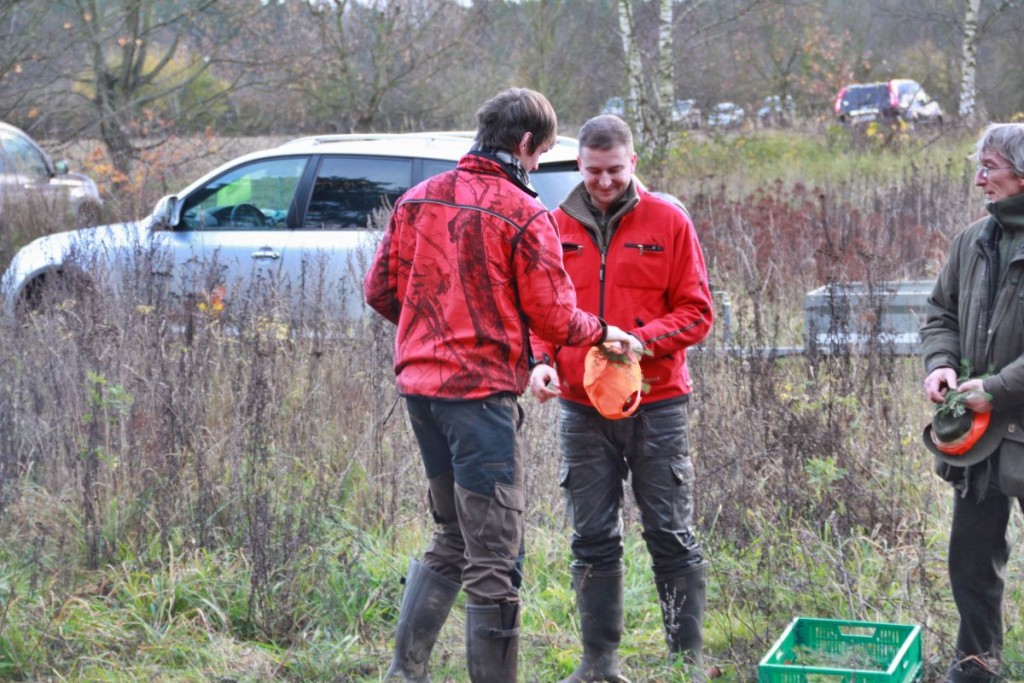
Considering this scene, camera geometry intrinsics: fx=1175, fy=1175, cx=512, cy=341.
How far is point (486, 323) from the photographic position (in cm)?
324

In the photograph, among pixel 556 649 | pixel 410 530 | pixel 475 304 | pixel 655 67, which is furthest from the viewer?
pixel 655 67

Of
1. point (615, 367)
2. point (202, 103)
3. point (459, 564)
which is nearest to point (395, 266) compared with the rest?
point (615, 367)

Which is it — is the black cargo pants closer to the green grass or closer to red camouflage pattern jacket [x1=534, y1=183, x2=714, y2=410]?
red camouflage pattern jacket [x1=534, y1=183, x2=714, y2=410]

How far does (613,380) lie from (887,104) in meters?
21.5

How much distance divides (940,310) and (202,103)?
47.9 feet

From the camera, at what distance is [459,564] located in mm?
3623

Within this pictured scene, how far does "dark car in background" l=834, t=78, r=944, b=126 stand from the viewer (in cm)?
1964

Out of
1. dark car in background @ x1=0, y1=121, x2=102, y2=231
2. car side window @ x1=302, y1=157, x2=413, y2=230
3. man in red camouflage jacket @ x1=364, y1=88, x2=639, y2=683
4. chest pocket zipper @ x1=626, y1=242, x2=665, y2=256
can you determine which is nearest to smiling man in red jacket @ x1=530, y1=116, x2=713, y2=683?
chest pocket zipper @ x1=626, y1=242, x2=665, y2=256

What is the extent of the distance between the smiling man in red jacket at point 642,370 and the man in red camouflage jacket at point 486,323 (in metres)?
0.26

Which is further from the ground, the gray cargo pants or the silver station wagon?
the silver station wagon

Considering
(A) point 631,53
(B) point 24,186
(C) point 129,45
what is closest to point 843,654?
(B) point 24,186

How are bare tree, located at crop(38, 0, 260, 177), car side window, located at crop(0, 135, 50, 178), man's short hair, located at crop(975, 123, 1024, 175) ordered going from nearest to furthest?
man's short hair, located at crop(975, 123, 1024, 175)
car side window, located at crop(0, 135, 50, 178)
bare tree, located at crop(38, 0, 260, 177)

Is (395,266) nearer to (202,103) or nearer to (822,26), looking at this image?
(202,103)

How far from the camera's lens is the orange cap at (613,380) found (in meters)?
3.38
